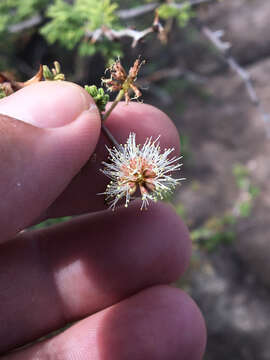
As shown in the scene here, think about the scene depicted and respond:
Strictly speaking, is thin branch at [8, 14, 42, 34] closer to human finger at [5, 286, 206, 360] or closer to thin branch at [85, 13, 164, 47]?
thin branch at [85, 13, 164, 47]

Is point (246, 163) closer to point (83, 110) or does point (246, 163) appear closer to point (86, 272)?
point (86, 272)

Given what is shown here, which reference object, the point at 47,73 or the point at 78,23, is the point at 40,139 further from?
the point at 78,23

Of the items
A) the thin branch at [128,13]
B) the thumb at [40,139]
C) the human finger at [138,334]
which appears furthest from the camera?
the thin branch at [128,13]

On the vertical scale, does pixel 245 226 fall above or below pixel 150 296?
below

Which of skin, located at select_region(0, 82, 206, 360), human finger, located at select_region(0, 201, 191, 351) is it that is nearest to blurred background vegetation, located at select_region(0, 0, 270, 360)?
skin, located at select_region(0, 82, 206, 360)

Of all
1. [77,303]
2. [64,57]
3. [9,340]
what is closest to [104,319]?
[77,303]

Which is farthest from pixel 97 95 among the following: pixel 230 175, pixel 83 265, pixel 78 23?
pixel 230 175

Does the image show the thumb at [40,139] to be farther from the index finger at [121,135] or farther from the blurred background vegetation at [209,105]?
the blurred background vegetation at [209,105]

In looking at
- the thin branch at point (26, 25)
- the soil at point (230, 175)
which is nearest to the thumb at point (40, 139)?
the thin branch at point (26, 25)
